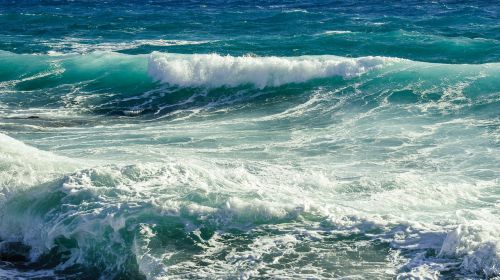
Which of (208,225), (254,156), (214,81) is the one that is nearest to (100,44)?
(214,81)

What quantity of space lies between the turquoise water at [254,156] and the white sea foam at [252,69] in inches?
2.4

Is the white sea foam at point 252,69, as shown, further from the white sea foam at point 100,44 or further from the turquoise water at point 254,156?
the white sea foam at point 100,44

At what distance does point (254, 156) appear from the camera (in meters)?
13.6

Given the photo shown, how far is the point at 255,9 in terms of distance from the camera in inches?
1416

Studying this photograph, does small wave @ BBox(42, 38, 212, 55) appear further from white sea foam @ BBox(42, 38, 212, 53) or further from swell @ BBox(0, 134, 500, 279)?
swell @ BBox(0, 134, 500, 279)

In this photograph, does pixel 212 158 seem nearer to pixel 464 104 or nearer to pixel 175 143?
pixel 175 143

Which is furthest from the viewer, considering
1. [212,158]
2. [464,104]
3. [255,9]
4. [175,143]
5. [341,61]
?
[255,9]

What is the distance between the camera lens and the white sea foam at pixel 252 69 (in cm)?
2091

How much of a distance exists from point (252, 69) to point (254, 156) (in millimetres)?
8431

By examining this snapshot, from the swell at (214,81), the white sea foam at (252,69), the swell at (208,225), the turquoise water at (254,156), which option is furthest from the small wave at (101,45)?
the swell at (208,225)

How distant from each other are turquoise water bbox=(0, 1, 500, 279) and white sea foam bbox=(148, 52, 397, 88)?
0.06 m

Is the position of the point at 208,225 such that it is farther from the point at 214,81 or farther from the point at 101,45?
the point at 101,45

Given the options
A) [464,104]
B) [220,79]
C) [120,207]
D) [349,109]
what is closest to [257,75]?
[220,79]

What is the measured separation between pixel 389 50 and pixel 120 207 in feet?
57.2
